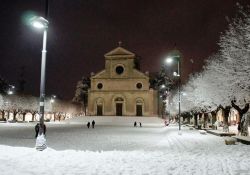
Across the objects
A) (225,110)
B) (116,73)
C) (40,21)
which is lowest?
(225,110)

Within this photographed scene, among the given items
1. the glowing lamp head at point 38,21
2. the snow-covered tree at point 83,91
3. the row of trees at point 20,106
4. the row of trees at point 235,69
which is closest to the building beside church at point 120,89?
the row of trees at point 20,106

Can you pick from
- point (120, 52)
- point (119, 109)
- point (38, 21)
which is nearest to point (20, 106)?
point (119, 109)

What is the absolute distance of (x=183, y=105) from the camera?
69.4 metres

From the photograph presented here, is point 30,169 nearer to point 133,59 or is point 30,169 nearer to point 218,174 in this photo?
point 218,174

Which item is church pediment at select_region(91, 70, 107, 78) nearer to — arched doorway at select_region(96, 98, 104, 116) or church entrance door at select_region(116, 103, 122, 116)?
arched doorway at select_region(96, 98, 104, 116)

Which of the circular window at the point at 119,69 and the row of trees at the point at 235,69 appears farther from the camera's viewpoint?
the circular window at the point at 119,69

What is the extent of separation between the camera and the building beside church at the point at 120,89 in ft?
287

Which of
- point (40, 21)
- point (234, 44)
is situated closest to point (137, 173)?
point (40, 21)

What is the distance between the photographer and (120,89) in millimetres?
89000

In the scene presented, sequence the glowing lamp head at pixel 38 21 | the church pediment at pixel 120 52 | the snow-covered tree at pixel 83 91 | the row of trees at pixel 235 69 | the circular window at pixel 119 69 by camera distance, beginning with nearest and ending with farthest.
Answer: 1. the glowing lamp head at pixel 38 21
2. the row of trees at pixel 235 69
3. the church pediment at pixel 120 52
4. the circular window at pixel 119 69
5. the snow-covered tree at pixel 83 91

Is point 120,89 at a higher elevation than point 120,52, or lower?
lower

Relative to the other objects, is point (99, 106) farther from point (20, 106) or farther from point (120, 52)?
point (20, 106)

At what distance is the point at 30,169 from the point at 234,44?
2076 centimetres

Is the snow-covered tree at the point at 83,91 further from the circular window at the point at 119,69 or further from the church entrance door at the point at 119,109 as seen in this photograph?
the church entrance door at the point at 119,109
